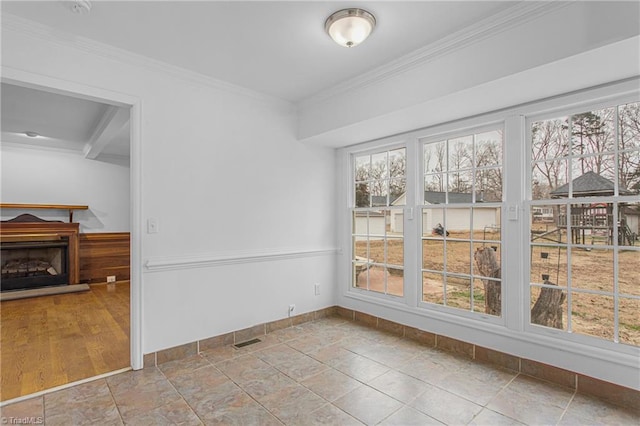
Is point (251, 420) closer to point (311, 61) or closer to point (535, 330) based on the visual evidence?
point (535, 330)

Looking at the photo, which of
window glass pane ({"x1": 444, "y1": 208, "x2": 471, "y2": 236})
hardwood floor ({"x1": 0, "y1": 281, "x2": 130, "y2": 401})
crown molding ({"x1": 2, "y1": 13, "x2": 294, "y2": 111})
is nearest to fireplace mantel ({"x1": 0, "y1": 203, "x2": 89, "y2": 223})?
hardwood floor ({"x1": 0, "y1": 281, "x2": 130, "y2": 401})

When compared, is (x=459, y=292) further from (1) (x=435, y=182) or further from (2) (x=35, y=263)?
(2) (x=35, y=263)

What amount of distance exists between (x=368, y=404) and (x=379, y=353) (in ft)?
2.73

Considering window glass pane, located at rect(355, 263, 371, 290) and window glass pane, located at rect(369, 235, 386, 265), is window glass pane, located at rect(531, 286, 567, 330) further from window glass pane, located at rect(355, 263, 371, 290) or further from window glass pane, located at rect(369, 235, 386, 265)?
window glass pane, located at rect(355, 263, 371, 290)

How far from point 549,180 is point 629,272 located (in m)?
0.80

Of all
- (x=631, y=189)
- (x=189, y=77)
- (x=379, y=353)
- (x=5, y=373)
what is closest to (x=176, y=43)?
(x=189, y=77)

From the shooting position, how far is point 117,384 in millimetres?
2426

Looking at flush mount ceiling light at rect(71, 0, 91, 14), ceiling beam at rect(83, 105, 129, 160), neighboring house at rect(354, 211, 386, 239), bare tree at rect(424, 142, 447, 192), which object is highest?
flush mount ceiling light at rect(71, 0, 91, 14)

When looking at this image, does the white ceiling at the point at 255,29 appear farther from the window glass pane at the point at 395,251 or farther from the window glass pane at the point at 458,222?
the window glass pane at the point at 395,251

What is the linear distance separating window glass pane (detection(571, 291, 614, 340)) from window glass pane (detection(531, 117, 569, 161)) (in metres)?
1.06

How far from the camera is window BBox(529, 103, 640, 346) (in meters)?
2.23

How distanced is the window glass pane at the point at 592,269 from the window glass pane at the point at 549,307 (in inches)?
5.4

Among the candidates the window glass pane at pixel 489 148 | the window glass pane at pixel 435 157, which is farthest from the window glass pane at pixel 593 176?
the window glass pane at pixel 435 157

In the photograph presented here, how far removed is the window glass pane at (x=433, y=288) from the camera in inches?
126
